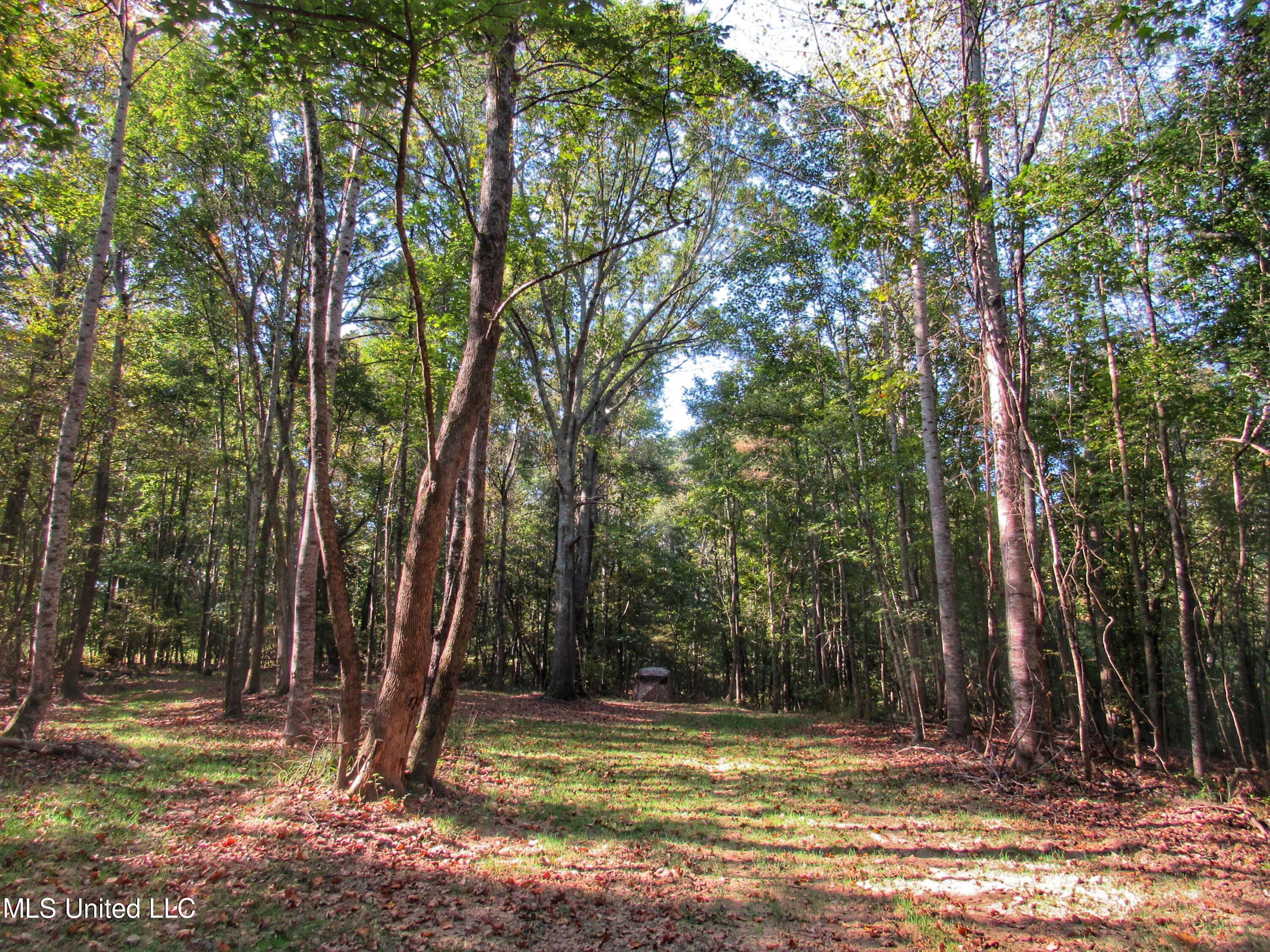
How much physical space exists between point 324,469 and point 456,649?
2458 millimetres

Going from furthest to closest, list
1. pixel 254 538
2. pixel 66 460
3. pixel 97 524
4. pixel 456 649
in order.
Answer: pixel 97 524 < pixel 254 538 < pixel 66 460 < pixel 456 649

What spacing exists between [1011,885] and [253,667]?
616 inches

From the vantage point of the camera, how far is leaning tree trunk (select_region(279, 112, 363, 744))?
822 cm

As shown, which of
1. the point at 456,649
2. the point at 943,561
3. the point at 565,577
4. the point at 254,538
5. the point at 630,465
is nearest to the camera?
the point at 456,649

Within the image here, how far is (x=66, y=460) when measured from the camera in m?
7.06

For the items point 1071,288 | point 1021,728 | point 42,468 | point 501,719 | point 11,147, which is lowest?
point 501,719

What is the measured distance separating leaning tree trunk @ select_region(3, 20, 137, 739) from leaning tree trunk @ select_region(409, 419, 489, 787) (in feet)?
13.8

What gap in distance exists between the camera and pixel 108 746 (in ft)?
24.4

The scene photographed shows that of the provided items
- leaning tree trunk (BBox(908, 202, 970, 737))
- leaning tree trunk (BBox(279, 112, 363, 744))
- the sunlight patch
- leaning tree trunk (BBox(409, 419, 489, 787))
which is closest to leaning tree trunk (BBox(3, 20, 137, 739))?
leaning tree trunk (BBox(279, 112, 363, 744))

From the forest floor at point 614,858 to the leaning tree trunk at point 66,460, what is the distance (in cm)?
70

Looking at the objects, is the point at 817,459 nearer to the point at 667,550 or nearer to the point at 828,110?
the point at 828,110

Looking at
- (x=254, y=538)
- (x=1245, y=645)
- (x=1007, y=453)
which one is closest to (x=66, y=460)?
(x=254, y=538)

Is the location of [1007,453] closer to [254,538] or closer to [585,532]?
[254,538]

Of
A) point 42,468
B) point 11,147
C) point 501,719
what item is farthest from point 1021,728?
point 42,468
